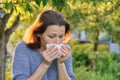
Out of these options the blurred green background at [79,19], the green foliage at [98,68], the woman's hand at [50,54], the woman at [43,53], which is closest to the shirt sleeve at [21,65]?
the woman at [43,53]

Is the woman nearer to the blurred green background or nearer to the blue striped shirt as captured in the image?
the blue striped shirt

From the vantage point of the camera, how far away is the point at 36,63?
3322 millimetres

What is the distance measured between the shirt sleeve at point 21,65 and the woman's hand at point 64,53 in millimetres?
263

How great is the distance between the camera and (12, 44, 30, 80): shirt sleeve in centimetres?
322

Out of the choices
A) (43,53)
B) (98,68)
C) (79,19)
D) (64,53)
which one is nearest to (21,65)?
(43,53)

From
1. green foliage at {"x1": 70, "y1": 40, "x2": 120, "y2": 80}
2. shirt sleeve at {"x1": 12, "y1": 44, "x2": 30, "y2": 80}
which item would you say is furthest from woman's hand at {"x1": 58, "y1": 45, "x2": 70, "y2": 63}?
green foliage at {"x1": 70, "y1": 40, "x2": 120, "y2": 80}

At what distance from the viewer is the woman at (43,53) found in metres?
3.22

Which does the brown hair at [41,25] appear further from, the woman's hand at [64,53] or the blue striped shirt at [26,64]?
the woman's hand at [64,53]

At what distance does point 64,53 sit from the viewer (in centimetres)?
326

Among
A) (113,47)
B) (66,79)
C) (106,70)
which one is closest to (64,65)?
(66,79)

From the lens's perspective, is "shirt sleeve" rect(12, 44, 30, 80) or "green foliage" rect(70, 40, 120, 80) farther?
"green foliage" rect(70, 40, 120, 80)

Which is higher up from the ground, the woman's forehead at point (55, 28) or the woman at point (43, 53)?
the woman's forehead at point (55, 28)

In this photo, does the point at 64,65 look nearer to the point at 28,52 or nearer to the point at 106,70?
the point at 28,52

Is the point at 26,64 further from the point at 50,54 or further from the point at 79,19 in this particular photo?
the point at 79,19
